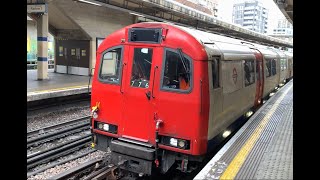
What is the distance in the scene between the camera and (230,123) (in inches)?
268

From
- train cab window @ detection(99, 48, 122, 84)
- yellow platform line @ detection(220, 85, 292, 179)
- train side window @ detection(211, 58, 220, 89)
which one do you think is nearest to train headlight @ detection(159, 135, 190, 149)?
yellow platform line @ detection(220, 85, 292, 179)

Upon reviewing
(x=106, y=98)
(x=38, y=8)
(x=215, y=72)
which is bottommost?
(x=106, y=98)

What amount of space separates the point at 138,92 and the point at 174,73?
71 centimetres

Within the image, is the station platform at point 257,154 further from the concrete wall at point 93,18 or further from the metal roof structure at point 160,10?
the concrete wall at point 93,18

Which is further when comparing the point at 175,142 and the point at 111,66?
the point at 111,66

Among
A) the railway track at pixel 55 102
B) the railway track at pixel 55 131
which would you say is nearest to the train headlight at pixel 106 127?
the railway track at pixel 55 131

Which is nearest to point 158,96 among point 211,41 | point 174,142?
point 174,142

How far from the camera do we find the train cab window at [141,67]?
5.57 metres

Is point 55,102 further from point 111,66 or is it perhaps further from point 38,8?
point 111,66

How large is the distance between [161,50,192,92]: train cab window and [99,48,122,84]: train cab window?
946 millimetres

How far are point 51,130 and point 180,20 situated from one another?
1501 cm

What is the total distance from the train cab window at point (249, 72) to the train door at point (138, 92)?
3232 mm

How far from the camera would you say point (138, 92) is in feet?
18.3
